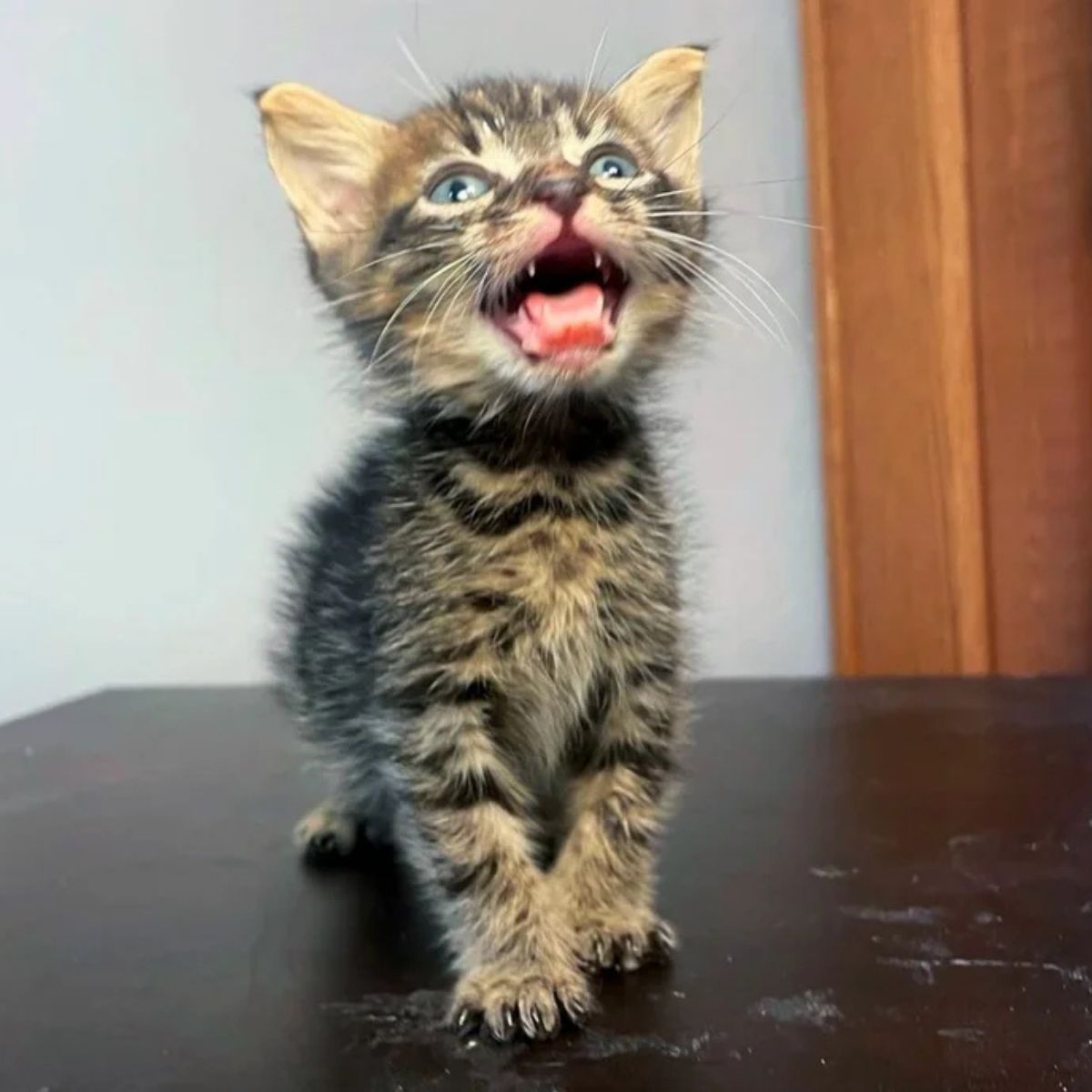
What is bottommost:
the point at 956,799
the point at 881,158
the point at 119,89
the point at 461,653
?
the point at 956,799

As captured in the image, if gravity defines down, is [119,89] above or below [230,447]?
above

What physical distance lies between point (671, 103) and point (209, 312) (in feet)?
2.37

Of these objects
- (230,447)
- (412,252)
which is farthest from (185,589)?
(412,252)

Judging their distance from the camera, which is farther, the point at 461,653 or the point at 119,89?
the point at 119,89

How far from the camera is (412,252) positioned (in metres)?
0.68

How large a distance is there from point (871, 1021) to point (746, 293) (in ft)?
3.19

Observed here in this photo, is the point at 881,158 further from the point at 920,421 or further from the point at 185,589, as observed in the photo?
the point at 185,589

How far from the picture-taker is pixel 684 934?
0.65 m

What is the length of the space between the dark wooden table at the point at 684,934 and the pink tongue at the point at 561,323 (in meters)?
0.31

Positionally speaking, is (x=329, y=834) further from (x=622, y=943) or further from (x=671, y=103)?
(x=671, y=103)

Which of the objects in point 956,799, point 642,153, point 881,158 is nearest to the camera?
point 642,153

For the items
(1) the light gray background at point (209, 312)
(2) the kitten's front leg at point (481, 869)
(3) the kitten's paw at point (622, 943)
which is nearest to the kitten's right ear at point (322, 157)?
(2) the kitten's front leg at point (481, 869)

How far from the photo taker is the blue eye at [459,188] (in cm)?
68

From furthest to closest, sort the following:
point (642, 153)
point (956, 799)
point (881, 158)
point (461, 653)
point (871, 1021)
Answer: point (881, 158) → point (956, 799) → point (642, 153) → point (461, 653) → point (871, 1021)
